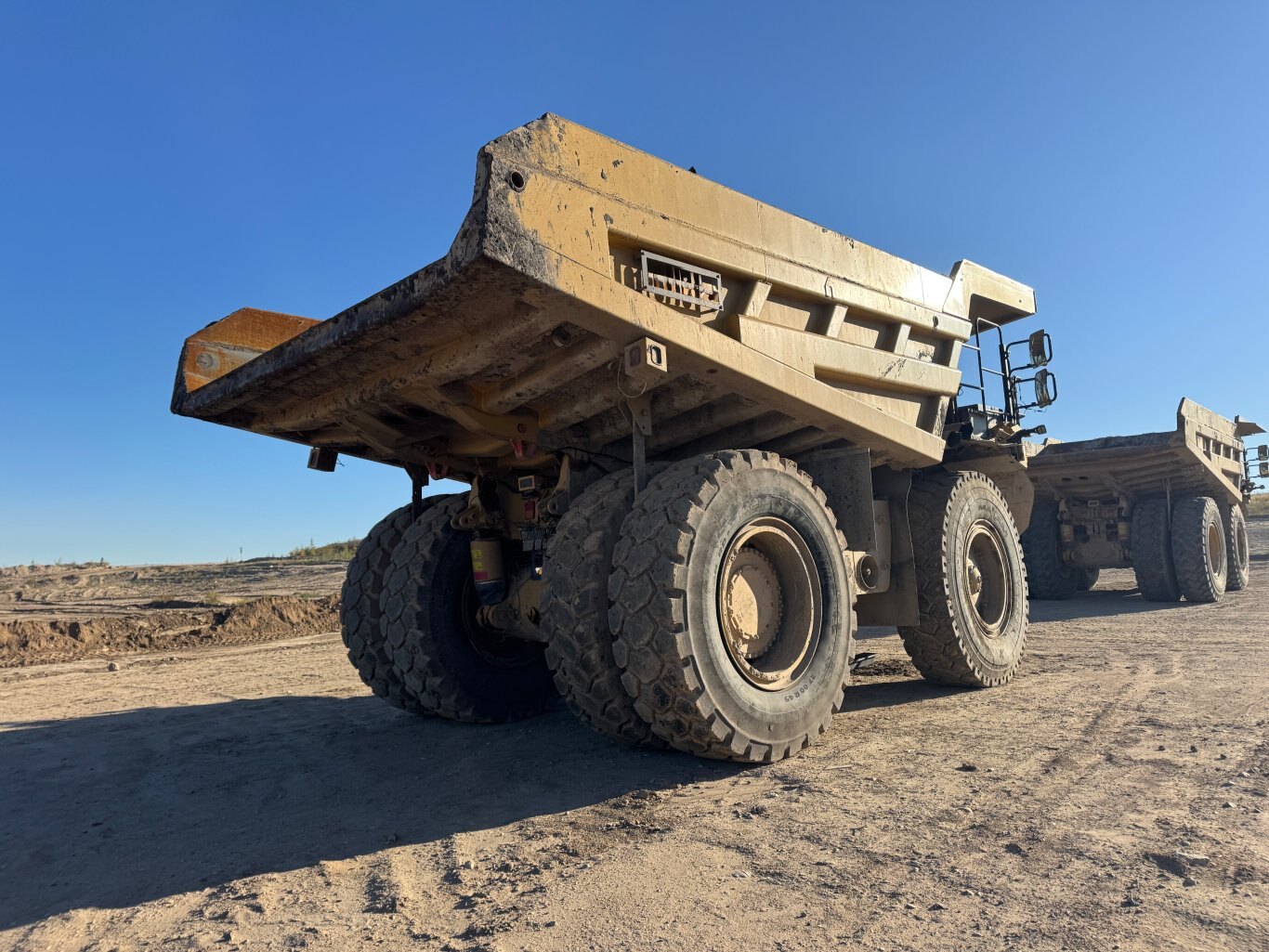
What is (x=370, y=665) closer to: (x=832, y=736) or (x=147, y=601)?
(x=832, y=736)

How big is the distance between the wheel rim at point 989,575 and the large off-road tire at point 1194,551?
649 centimetres

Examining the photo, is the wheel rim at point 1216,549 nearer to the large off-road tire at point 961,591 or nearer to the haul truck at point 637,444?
the large off-road tire at point 961,591

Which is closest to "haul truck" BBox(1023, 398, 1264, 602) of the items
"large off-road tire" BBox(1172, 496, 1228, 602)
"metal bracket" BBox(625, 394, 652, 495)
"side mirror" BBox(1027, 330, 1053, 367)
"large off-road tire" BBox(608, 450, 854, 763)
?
"large off-road tire" BBox(1172, 496, 1228, 602)

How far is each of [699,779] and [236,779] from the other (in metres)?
2.35

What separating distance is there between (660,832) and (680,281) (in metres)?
2.30

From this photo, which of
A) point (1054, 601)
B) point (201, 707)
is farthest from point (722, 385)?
point (1054, 601)

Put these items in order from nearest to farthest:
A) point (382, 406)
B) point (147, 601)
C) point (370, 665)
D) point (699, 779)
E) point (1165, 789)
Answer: point (1165, 789), point (699, 779), point (382, 406), point (370, 665), point (147, 601)

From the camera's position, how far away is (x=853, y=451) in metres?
4.69

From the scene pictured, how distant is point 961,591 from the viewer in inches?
214

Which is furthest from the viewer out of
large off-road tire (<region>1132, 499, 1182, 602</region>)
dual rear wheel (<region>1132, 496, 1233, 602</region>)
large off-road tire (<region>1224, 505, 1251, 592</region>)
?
large off-road tire (<region>1224, 505, 1251, 592</region>)

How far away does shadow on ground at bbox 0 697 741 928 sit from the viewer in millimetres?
2838

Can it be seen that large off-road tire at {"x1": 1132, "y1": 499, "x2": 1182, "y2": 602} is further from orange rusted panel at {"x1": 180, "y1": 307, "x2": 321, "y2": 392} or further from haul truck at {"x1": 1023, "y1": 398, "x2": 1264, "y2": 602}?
orange rusted panel at {"x1": 180, "y1": 307, "x2": 321, "y2": 392}

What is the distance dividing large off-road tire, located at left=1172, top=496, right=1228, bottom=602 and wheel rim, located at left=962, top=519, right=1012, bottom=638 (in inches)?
256

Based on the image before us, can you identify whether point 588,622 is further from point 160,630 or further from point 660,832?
point 160,630
